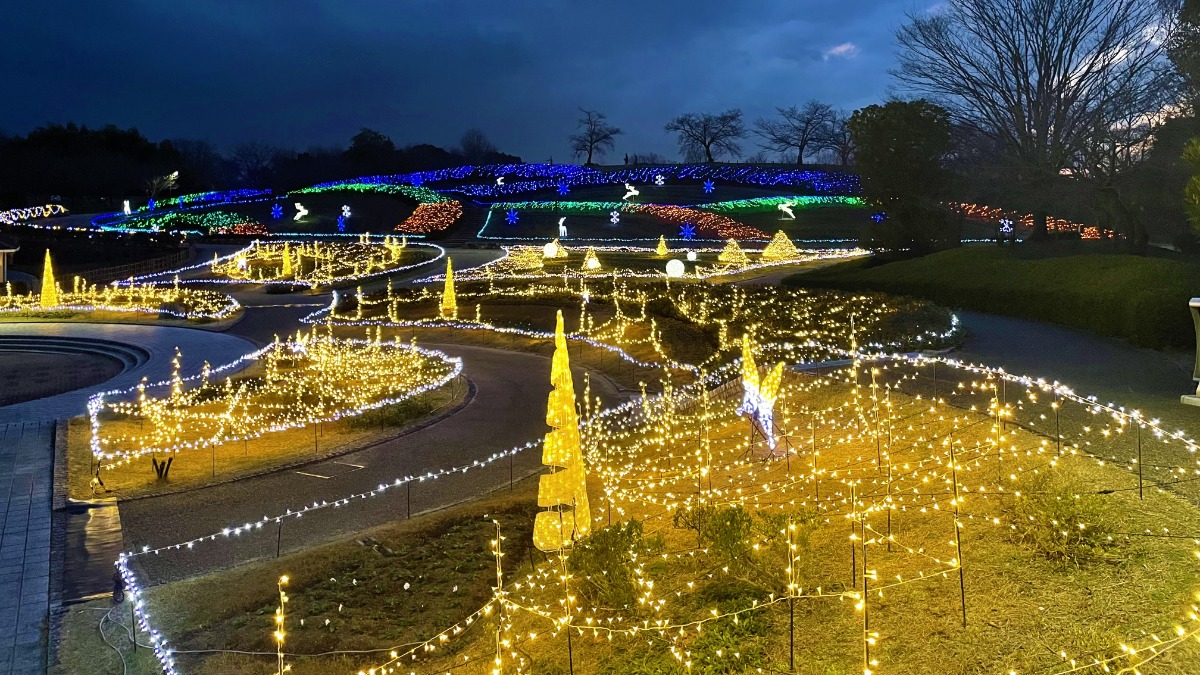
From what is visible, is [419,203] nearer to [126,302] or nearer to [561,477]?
[126,302]

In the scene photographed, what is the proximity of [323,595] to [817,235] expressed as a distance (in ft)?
150

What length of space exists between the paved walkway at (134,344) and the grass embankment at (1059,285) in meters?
17.6

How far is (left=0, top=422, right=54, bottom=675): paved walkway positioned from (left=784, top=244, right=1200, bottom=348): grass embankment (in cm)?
1676

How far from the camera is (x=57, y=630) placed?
6.63 m

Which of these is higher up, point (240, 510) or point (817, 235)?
point (817, 235)

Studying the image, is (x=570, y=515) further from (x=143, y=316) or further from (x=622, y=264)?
(x=622, y=264)

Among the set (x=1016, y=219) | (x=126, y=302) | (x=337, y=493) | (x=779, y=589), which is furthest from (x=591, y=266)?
(x=779, y=589)

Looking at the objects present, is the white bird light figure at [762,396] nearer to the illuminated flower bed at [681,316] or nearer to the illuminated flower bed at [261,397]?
the illuminated flower bed at [681,316]

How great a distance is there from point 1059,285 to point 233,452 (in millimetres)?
17450

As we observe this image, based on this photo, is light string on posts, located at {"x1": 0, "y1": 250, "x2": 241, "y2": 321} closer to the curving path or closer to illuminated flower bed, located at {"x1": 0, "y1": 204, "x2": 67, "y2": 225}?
the curving path

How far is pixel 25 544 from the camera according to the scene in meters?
8.37

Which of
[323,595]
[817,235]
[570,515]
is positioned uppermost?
[817,235]

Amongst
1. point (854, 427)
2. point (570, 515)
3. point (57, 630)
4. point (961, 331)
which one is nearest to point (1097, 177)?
point (961, 331)

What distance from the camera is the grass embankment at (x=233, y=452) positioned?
10.5 metres
